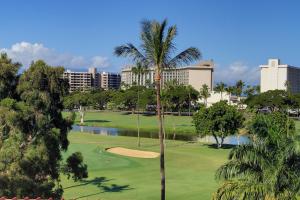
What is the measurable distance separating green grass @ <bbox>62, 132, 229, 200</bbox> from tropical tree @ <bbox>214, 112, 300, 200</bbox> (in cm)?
1698

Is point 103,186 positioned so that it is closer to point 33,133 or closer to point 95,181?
point 95,181

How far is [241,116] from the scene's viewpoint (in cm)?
7062

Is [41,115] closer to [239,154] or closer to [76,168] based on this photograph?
[76,168]

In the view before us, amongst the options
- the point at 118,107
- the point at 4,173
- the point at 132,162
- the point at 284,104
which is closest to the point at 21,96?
the point at 4,173

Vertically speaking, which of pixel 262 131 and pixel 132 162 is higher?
pixel 262 131

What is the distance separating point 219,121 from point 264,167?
51787 millimetres

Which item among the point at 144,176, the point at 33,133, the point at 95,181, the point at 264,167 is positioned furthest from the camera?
the point at 144,176

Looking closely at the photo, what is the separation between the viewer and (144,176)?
4372cm

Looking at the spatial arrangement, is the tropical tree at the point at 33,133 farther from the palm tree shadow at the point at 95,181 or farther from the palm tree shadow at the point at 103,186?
the palm tree shadow at the point at 95,181

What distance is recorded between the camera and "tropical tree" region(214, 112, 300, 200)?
16344mm

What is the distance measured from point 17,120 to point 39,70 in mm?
2865

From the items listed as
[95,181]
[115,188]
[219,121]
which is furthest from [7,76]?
[219,121]

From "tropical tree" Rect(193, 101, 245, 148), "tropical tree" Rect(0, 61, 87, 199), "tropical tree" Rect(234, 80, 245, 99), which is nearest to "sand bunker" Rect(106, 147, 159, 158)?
"tropical tree" Rect(193, 101, 245, 148)

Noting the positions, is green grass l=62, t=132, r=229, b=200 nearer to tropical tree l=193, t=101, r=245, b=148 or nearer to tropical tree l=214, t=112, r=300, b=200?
tropical tree l=193, t=101, r=245, b=148
